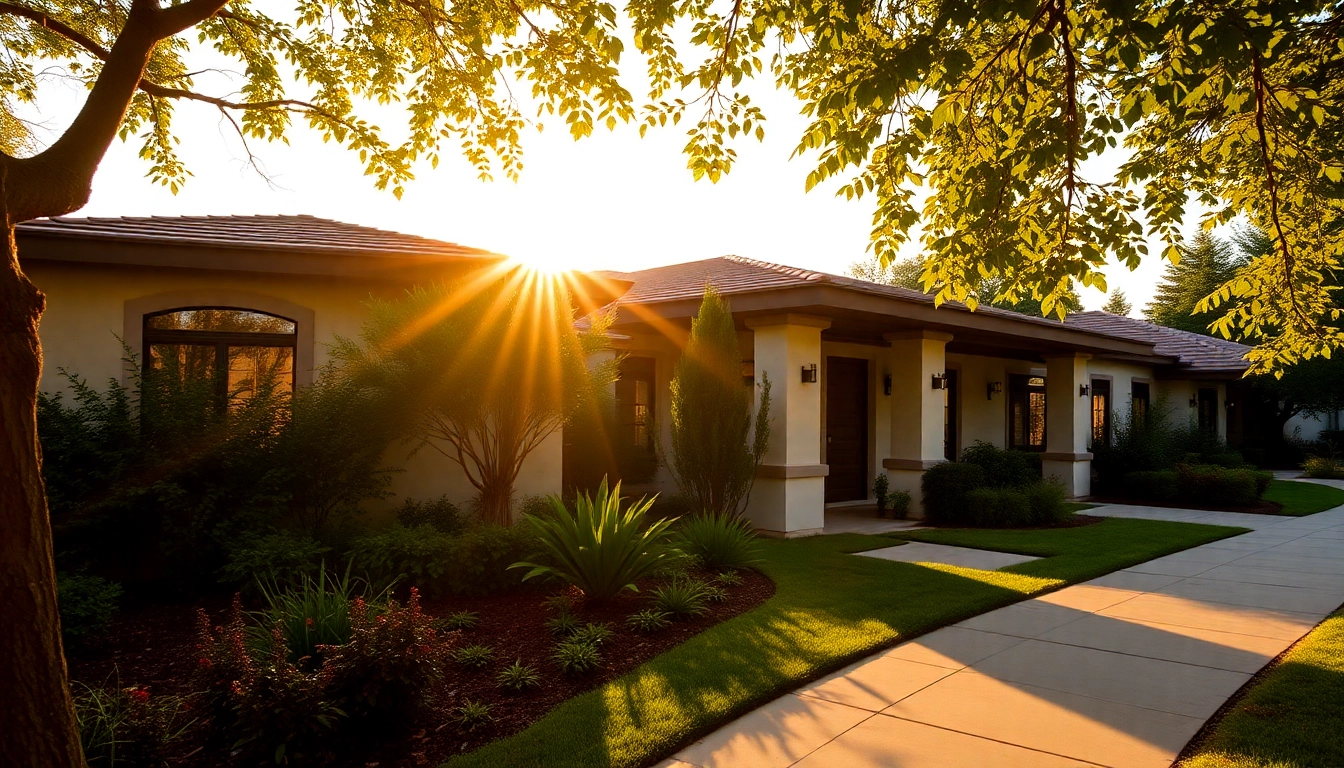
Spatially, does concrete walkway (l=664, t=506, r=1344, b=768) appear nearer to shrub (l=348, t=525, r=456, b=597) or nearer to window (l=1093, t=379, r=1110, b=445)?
shrub (l=348, t=525, r=456, b=597)

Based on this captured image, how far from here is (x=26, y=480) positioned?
106 inches

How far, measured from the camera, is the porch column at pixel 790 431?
10.7 m

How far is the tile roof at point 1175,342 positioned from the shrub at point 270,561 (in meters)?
19.1

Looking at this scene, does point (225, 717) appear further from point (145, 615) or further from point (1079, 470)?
point (1079, 470)

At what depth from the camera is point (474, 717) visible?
406cm

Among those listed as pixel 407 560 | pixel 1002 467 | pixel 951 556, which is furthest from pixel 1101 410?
pixel 407 560

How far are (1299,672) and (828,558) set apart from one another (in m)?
4.55

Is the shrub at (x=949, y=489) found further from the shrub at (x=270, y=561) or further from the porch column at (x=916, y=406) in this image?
the shrub at (x=270, y=561)

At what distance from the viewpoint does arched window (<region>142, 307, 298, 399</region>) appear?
318 inches

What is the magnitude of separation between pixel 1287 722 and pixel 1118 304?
59948 mm

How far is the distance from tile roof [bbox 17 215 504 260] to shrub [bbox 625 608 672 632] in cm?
476

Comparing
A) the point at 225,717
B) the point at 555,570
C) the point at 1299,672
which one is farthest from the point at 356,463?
the point at 1299,672

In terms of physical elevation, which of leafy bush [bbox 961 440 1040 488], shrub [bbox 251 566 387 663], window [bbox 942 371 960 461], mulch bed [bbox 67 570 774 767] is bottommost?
mulch bed [bbox 67 570 774 767]

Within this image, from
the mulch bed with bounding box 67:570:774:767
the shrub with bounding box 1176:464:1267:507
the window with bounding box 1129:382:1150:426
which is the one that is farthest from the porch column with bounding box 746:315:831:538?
the window with bounding box 1129:382:1150:426
